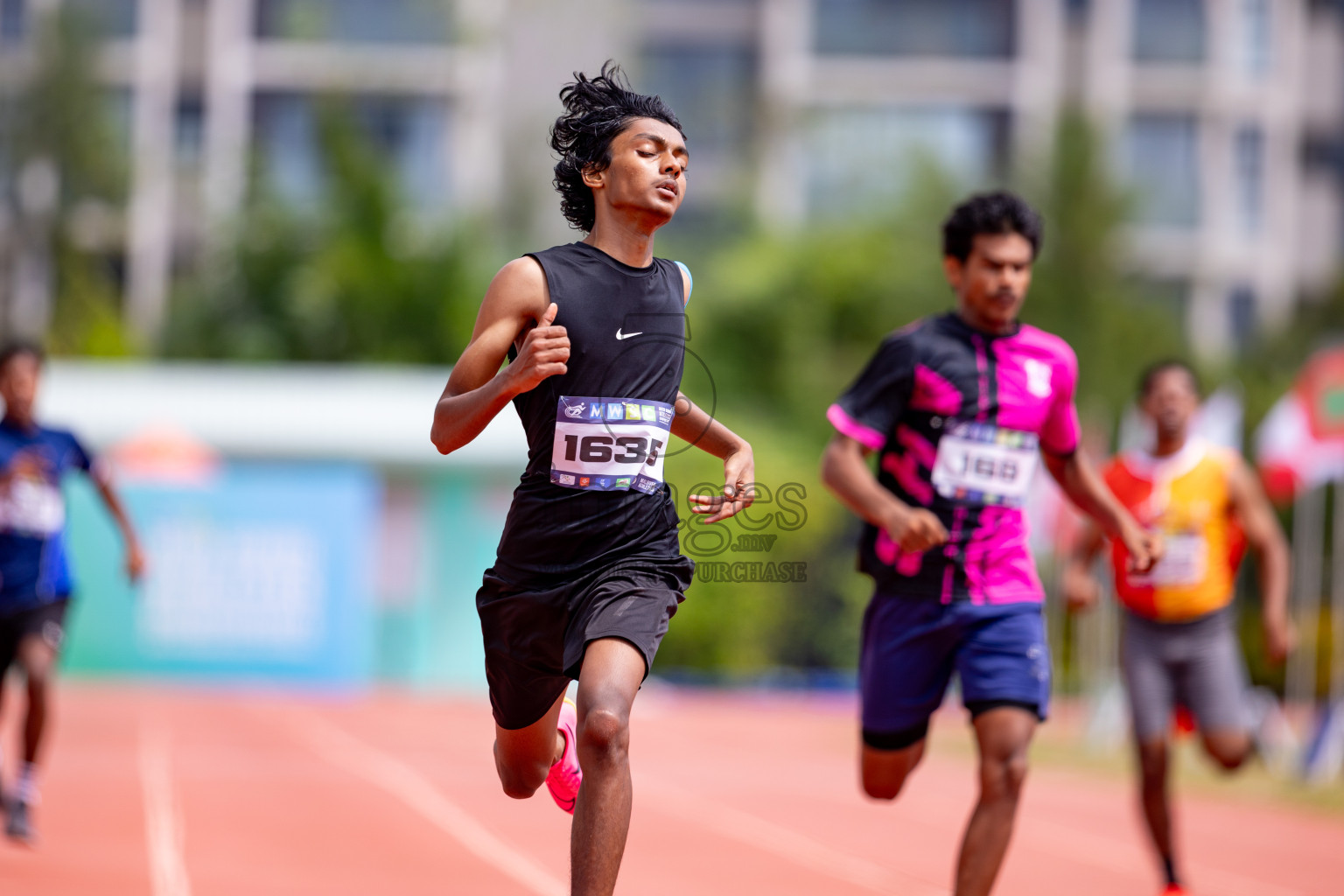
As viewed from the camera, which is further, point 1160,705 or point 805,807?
point 805,807

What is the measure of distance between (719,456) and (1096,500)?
1.64 m

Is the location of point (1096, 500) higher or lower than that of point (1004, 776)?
higher

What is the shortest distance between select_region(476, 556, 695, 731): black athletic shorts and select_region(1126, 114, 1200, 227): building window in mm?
36892

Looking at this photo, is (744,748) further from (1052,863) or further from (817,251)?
(817,251)

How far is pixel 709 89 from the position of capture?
40.0 metres

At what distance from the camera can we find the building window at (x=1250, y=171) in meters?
40.3

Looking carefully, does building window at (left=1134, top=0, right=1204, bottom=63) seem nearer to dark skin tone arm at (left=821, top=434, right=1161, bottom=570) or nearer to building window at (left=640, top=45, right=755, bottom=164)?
building window at (left=640, top=45, right=755, bottom=164)

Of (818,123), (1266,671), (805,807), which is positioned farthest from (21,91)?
(805,807)

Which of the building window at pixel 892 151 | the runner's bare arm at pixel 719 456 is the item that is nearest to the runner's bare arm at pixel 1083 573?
the runner's bare arm at pixel 719 456

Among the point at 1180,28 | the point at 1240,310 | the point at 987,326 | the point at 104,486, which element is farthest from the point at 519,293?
the point at 1240,310

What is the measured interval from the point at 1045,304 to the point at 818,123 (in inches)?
457

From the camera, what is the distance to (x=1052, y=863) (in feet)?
27.9

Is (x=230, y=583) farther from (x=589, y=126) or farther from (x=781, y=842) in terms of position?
(x=589, y=126)

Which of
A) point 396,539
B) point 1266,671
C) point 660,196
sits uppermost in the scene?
point 660,196
